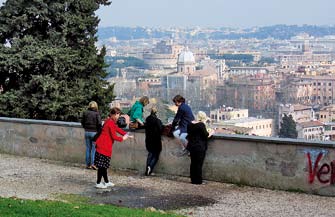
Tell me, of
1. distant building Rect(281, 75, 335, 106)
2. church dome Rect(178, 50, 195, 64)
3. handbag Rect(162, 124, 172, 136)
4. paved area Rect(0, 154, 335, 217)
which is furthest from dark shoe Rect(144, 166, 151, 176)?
church dome Rect(178, 50, 195, 64)

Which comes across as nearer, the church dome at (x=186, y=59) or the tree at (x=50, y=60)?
the tree at (x=50, y=60)

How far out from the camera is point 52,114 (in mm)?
21547

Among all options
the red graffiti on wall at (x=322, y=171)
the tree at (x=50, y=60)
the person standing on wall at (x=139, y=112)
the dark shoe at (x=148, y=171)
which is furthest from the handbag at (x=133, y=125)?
the tree at (x=50, y=60)

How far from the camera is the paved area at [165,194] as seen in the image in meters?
9.15

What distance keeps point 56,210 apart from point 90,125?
15.0ft

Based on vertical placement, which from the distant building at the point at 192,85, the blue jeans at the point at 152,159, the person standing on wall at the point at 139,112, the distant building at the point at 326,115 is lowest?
the distant building at the point at 326,115

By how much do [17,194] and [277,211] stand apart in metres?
3.85

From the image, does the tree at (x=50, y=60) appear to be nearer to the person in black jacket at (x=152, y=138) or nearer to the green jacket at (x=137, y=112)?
the green jacket at (x=137, y=112)

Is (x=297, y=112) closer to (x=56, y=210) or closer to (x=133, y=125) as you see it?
(x=133, y=125)

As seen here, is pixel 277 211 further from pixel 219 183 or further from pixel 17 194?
pixel 17 194

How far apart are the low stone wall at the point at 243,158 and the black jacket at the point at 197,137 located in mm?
280

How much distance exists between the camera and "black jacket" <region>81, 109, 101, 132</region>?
41.0 ft

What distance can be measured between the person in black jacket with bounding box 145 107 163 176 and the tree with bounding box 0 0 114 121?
9964mm

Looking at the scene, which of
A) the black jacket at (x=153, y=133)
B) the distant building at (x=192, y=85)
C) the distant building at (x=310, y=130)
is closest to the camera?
the black jacket at (x=153, y=133)
